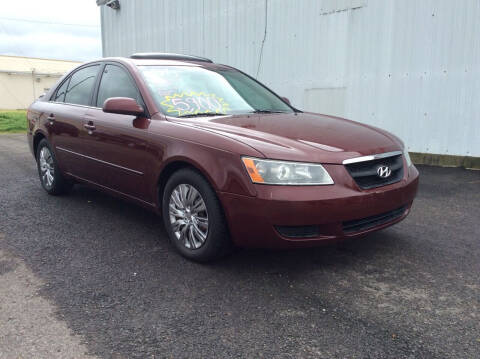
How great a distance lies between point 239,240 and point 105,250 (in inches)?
49.8

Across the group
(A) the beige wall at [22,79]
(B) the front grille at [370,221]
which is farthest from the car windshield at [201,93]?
(A) the beige wall at [22,79]

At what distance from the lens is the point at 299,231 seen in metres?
2.81

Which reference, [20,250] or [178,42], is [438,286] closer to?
[20,250]

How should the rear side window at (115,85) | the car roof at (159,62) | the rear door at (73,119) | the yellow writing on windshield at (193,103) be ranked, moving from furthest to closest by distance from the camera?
the rear door at (73,119) → the car roof at (159,62) → the rear side window at (115,85) → the yellow writing on windshield at (193,103)

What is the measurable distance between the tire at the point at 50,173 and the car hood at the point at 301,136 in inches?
95.7

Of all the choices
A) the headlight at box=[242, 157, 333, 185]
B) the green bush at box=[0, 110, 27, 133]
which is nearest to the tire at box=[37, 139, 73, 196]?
the headlight at box=[242, 157, 333, 185]

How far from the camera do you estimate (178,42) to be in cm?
1241

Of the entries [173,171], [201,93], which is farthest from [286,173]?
[201,93]

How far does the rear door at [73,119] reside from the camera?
175 inches

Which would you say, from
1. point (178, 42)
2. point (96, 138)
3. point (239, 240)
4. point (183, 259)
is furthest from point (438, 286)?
point (178, 42)

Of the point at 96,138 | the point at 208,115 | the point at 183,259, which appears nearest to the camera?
the point at 183,259

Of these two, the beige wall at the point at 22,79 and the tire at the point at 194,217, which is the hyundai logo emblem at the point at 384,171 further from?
the beige wall at the point at 22,79

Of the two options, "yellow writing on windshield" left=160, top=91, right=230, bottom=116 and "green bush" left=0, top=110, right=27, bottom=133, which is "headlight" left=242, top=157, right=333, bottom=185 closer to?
"yellow writing on windshield" left=160, top=91, right=230, bottom=116

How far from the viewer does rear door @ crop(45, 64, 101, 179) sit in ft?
14.6
